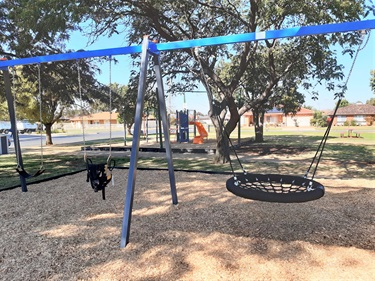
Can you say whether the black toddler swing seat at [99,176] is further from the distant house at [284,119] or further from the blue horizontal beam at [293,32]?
the distant house at [284,119]

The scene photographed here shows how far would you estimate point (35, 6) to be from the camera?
19.3 feet

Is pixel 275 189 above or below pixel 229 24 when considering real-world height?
below

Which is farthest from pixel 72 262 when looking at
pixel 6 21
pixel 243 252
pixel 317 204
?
pixel 6 21

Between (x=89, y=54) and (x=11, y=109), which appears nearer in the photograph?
(x=89, y=54)

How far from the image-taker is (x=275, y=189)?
3463 mm

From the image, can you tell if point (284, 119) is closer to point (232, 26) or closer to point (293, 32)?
point (232, 26)

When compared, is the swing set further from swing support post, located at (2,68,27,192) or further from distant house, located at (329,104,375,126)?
distant house, located at (329,104,375,126)

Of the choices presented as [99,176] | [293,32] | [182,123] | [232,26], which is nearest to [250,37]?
[293,32]

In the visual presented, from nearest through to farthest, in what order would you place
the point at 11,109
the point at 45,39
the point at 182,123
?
1. the point at 11,109
2. the point at 45,39
3. the point at 182,123

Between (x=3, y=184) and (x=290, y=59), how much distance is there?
24.6 feet

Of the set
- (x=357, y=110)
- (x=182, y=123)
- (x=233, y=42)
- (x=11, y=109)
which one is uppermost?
(x=357, y=110)

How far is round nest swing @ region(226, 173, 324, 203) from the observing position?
9.01 ft

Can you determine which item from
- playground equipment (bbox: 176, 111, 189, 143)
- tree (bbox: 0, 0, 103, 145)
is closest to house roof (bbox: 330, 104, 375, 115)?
playground equipment (bbox: 176, 111, 189, 143)

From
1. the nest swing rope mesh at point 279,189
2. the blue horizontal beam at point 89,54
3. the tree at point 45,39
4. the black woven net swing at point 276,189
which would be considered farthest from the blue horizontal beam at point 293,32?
the tree at point 45,39
